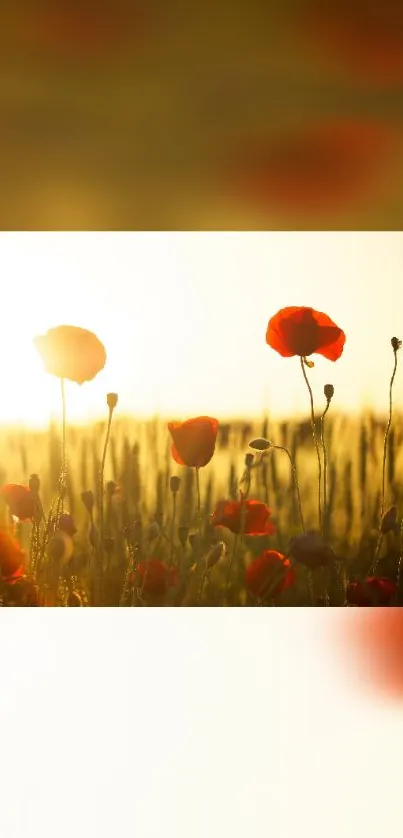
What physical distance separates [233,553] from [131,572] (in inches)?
9.0

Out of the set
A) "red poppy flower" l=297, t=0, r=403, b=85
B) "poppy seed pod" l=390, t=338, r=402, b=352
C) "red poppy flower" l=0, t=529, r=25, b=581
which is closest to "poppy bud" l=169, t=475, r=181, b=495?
"red poppy flower" l=0, t=529, r=25, b=581

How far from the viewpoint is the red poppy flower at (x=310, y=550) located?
165 centimetres

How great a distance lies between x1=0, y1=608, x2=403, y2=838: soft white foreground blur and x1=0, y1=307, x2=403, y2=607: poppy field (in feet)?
0.21

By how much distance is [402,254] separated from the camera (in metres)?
1.69

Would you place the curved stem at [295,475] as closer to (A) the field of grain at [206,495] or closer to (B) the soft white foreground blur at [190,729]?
(A) the field of grain at [206,495]

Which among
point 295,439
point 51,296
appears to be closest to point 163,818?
point 295,439

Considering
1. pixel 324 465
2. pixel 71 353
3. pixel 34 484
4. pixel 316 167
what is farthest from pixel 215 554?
pixel 316 167

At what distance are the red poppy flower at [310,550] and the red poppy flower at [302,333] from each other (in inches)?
15.8

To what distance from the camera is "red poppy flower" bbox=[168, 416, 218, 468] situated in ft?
5.45

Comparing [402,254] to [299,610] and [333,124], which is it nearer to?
[333,124]

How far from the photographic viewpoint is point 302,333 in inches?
65.6

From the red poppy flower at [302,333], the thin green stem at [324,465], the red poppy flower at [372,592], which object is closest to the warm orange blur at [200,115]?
the red poppy flower at [302,333]

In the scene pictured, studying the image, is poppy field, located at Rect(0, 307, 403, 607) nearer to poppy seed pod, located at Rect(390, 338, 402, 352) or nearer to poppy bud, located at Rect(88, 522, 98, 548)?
poppy bud, located at Rect(88, 522, 98, 548)

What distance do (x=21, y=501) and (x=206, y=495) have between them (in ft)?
1.35
